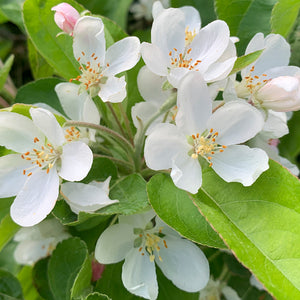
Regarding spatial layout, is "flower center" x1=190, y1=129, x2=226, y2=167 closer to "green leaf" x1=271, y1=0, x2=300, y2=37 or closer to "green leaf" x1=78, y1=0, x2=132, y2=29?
"green leaf" x1=271, y1=0, x2=300, y2=37

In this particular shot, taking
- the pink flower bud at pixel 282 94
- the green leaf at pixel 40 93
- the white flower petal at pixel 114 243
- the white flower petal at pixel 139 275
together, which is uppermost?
the pink flower bud at pixel 282 94

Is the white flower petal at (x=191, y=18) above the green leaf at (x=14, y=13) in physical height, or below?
above

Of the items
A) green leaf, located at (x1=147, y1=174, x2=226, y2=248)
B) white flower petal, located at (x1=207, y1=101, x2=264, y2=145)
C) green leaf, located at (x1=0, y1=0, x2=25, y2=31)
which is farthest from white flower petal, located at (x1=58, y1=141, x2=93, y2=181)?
green leaf, located at (x1=0, y1=0, x2=25, y2=31)

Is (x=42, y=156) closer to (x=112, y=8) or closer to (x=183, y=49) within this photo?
(x=183, y=49)

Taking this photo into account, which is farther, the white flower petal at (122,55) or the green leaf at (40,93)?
the green leaf at (40,93)

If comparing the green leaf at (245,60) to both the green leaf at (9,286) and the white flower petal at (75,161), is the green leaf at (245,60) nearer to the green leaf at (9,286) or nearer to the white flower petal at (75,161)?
the white flower petal at (75,161)

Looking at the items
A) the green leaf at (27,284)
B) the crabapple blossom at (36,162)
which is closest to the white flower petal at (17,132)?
the crabapple blossom at (36,162)

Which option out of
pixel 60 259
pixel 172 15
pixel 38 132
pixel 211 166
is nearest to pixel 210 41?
pixel 172 15
